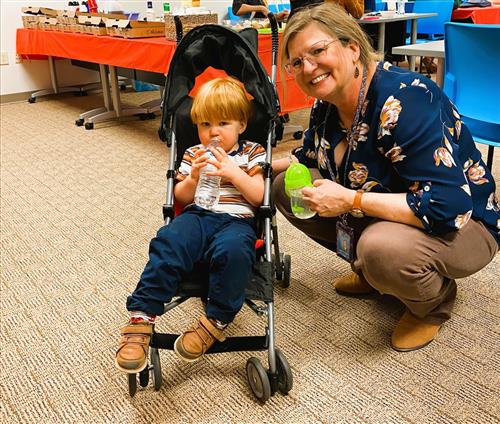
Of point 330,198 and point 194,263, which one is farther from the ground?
point 330,198

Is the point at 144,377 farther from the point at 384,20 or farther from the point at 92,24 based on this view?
the point at 384,20

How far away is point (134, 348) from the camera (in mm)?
1296

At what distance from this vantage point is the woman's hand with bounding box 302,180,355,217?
1425 millimetres

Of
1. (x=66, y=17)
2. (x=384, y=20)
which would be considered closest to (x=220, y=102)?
(x=384, y=20)

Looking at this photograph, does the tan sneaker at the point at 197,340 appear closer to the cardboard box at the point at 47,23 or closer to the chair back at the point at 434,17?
the cardboard box at the point at 47,23

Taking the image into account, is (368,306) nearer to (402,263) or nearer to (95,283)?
(402,263)

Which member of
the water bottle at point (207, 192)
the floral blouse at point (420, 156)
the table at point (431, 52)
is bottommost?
the water bottle at point (207, 192)

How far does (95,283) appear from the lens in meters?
2.00

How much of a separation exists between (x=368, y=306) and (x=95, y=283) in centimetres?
107

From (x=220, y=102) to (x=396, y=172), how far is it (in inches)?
23.1

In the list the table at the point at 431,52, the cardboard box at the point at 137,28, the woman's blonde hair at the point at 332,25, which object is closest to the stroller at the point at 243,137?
the woman's blonde hair at the point at 332,25

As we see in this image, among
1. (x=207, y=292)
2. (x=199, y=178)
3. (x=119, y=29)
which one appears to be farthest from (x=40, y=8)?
(x=207, y=292)

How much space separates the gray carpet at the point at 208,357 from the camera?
1.38 metres

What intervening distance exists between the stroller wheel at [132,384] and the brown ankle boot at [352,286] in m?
0.85
